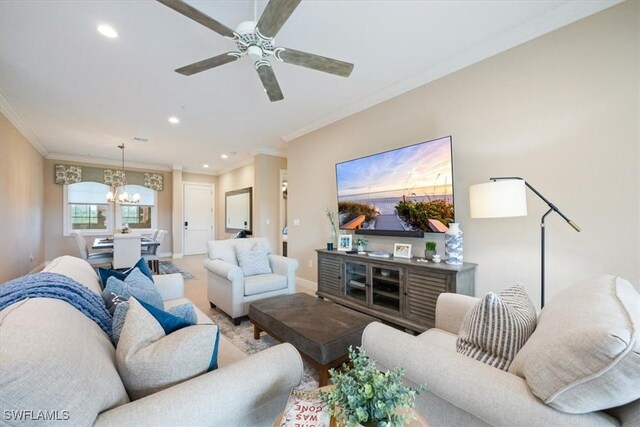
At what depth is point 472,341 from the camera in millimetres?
1115

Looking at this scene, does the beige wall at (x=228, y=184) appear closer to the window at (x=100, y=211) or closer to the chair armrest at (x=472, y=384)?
the window at (x=100, y=211)

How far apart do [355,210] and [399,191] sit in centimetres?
70

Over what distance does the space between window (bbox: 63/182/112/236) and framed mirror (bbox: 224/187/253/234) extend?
286 cm

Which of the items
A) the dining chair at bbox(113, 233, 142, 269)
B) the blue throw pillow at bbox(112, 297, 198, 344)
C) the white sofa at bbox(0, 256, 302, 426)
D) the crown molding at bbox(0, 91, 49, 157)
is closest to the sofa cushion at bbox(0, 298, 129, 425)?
the white sofa at bbox(0, 256, 302, 426)

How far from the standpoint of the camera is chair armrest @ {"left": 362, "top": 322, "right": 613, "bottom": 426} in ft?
2.54

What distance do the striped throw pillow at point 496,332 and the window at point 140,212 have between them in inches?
324

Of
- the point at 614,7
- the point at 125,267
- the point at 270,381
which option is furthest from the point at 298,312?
the point at 125,267

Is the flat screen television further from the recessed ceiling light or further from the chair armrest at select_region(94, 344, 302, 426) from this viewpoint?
the recessed ceiling light

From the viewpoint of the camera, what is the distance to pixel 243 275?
2990mm

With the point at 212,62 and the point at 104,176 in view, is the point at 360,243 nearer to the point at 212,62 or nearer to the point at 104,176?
the point at 212,62

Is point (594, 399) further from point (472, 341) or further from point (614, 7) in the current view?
point (614, 7)

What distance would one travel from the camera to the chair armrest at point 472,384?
0.77m

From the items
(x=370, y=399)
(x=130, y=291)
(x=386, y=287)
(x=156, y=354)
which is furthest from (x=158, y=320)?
(x=386, y=287)

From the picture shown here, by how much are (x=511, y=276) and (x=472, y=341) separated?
62.3 inches
